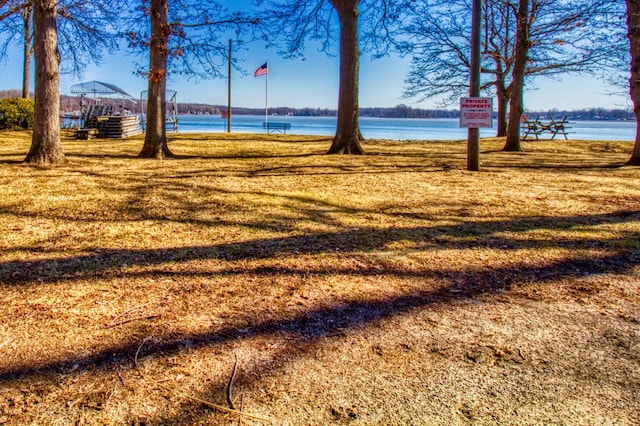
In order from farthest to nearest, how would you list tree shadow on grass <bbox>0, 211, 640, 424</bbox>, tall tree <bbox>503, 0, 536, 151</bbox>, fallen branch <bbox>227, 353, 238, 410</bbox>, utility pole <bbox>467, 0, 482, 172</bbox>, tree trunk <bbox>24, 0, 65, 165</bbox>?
1. tall tree <bbox>503, 0, 536, 151</bbox>
2. utility pole <bbox>467, 0, 482, 172</bbox>
3. tree trunk <bbox>24, 0, 65, 165</bbox>
4. tree shadow on grass <bbox>0, 211, 640, 424</bbox>
5. fallen branch <bbox>227, 353, 238, 410</bbox>

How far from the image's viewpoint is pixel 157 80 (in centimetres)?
976

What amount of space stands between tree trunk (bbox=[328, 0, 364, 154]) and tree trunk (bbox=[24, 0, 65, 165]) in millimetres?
6373

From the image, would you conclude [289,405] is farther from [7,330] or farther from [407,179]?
[407,179]

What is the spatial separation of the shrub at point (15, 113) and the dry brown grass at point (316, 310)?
17799 mm

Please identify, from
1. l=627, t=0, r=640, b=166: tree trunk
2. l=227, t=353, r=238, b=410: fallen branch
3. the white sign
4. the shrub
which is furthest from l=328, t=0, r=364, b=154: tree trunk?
the shrub

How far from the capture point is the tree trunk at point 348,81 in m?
11.9

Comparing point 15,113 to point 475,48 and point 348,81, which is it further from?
point 475,48

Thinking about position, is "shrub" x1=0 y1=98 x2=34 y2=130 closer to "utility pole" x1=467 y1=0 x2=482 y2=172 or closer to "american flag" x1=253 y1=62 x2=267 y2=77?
"american flag" x1=253 y1=62 x2=267 y2=77

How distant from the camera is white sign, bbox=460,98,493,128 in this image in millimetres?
8172

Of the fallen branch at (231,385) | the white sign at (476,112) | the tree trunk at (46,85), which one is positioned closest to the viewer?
the fallen branch at (231,385)

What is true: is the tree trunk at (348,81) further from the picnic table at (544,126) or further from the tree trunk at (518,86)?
the picnic table at (544,126)

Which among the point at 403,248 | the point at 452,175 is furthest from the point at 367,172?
the point at 403,248

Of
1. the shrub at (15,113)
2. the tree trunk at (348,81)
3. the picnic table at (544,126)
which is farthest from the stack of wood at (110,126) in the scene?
the picnic table at (544,126)

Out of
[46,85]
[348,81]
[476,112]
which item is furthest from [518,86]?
[46,85]
